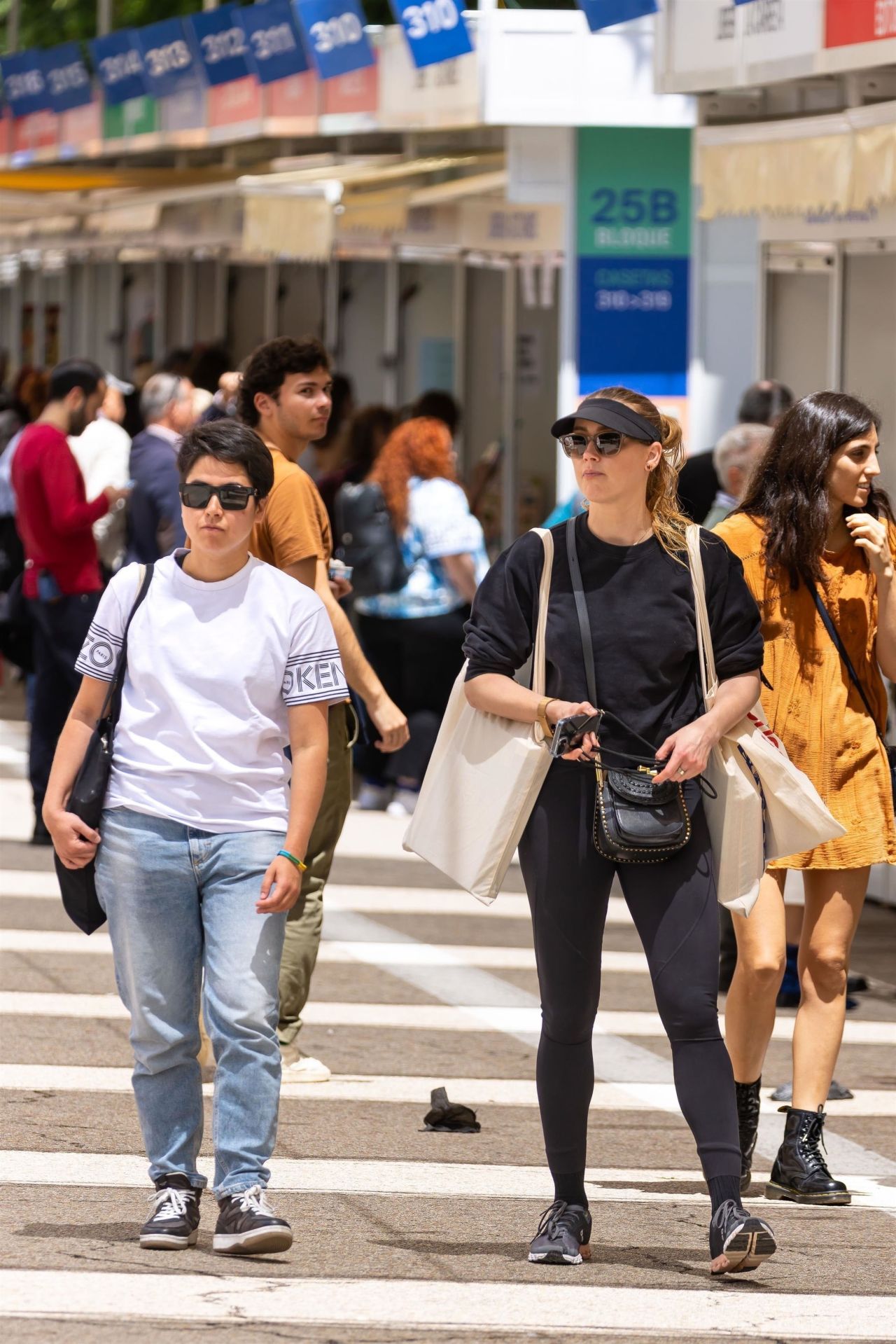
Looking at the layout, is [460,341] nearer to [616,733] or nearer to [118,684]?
[118,684]

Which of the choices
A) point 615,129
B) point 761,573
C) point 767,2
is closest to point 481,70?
point 615,129

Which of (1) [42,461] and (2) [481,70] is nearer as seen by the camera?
(1) [42,461]

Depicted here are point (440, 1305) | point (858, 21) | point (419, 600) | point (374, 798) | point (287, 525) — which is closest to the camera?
point (440, 1305)

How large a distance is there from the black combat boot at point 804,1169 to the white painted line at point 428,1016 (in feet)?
6.60

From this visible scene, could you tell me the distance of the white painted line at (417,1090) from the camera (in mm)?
7223

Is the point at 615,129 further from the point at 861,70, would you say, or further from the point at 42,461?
the point at 42,461

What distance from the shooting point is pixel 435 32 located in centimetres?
1282

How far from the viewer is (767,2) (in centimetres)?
1077

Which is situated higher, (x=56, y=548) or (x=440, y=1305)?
(x=56, y=548)

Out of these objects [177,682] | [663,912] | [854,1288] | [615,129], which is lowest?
[854,1288]

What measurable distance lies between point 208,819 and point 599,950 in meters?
0.86

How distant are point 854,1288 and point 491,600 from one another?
1.62 m

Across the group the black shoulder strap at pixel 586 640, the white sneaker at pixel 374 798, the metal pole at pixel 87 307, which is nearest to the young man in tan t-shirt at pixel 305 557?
the black shoulder strap at pixel 586 640

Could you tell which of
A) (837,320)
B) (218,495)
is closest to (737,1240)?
(218,495)
